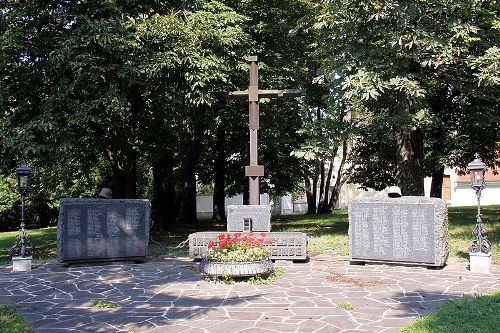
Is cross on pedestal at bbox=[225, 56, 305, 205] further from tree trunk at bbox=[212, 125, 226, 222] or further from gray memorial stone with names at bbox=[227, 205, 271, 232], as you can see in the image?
tree trunk at bbox=[212, 125, 226, 222]

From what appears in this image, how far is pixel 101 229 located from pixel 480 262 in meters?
8.55

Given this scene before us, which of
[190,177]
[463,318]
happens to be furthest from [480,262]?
[190,177]

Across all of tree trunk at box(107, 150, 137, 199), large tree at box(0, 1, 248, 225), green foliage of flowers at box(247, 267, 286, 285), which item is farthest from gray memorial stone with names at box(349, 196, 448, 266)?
tree trunk at box(107, 150, 137, 199)

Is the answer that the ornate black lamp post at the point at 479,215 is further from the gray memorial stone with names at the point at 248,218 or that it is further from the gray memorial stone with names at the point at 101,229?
the gray memorial stone with names at the point at 101,229

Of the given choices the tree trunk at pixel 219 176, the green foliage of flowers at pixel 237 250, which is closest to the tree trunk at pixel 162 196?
the tree trunk at pixel 219 176

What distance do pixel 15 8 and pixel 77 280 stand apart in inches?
357

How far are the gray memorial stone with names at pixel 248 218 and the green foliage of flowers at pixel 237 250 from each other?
253 centimetres

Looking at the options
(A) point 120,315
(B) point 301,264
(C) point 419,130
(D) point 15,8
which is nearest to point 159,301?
(A) point 120,315

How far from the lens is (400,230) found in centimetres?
1069

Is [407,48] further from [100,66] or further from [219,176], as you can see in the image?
[219,176]

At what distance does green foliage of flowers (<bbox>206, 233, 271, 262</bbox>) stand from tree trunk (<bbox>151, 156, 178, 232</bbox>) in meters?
11.0

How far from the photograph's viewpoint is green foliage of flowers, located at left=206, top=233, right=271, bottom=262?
360 inches

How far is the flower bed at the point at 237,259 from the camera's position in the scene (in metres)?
9.02

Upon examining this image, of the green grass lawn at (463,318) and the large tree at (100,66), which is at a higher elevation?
the large tree at (100,66)
